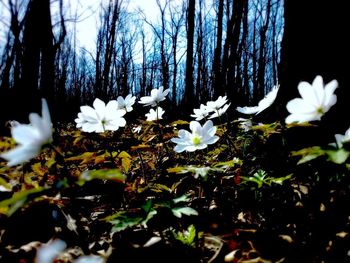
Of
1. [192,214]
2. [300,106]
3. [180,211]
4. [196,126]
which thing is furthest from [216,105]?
[180,211]

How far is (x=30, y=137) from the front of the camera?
847 millimetres

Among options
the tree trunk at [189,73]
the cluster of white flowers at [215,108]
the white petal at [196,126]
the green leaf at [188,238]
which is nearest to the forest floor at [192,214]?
the green leaf at [188,238]

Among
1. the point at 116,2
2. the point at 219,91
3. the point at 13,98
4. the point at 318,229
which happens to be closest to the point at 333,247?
the point at 318,229

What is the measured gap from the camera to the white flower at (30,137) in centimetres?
82

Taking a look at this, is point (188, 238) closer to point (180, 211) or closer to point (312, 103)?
Answer: point (180, 211)

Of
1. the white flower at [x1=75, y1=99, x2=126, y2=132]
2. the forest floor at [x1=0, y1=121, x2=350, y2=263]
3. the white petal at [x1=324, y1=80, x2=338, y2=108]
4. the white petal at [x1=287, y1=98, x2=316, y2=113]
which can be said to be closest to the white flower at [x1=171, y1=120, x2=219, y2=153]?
the forest floor at [x1=0, y1=121, x2=350, y2=263]

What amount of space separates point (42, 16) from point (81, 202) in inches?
290

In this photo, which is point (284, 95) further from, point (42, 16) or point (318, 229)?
point (42, 16)

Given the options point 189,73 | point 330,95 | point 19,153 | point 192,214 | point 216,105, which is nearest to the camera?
point 19,153

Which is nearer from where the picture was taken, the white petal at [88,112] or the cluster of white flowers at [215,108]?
the white petal at [88,112]

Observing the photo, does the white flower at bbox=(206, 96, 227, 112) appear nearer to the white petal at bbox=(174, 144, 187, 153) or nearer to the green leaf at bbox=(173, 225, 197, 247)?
the white petal at bbox=(174, 144, 187, 153)

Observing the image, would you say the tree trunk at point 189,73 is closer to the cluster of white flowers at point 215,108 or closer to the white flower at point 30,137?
the cluster of white flowers at point 215,108

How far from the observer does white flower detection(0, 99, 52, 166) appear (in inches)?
32.1

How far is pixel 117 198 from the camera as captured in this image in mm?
1814
